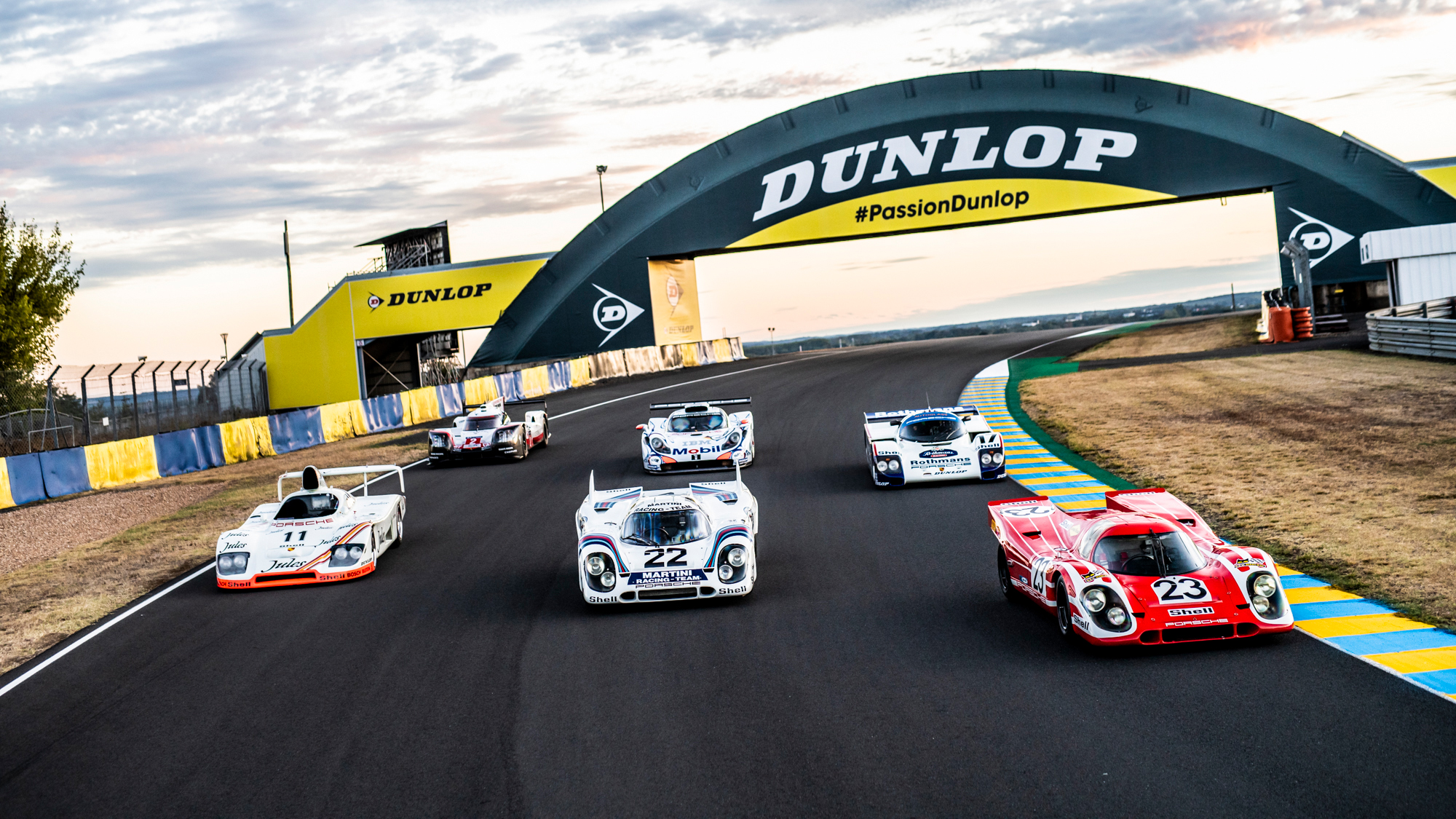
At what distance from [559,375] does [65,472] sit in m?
22.6

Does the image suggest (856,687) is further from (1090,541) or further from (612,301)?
(612,301)

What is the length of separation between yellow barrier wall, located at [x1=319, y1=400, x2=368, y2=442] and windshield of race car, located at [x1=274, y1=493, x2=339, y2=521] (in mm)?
20061

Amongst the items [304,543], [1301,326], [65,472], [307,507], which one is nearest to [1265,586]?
[304,543]

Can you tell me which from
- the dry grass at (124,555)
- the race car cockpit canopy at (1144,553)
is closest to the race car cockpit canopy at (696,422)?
the dry grass at (124,555)

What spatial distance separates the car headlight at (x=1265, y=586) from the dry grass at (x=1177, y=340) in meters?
33.4

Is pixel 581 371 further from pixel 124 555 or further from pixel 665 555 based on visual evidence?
pixel 665 555

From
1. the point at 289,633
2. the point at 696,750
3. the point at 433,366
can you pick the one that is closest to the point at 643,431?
the point at 289,633

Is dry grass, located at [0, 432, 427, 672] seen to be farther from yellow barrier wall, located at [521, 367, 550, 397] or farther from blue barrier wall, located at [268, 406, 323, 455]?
yellow barrier wall, located at [521, 367, 550, 397]

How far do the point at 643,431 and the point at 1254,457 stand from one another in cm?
1203

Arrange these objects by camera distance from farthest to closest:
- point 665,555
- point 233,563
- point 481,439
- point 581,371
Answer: point 581,371, point 481,439, point 233,563, point 665,555

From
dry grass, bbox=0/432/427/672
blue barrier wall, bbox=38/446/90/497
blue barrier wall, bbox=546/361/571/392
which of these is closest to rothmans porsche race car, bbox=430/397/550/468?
dry grass, bbox=0/432/427/672

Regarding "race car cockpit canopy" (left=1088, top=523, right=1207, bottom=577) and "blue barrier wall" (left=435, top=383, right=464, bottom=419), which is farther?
"blue barrier wall" (left=435, top=383, right=464, bottom=419)

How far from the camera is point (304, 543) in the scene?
1630 cm

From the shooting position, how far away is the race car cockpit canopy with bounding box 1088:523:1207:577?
10695 mm
